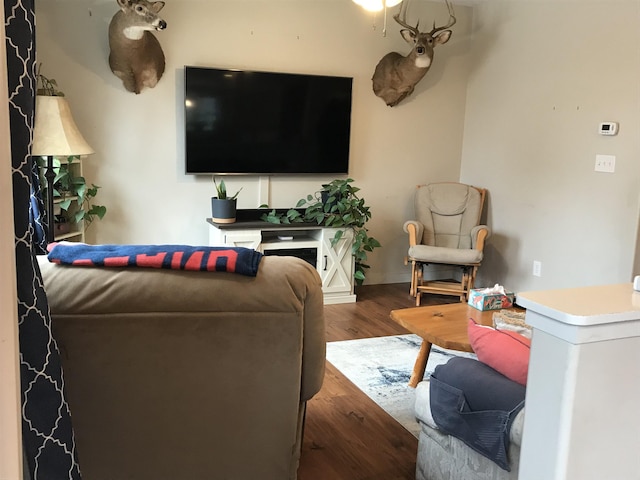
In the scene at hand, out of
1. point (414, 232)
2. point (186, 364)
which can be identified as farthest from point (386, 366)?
point (186, 364)

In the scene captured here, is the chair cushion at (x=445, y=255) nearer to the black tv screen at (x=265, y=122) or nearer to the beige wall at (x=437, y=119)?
the beige wall at (x=437, y=119)

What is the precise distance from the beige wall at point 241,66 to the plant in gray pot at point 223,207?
291mm

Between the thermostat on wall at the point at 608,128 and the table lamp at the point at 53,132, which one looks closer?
the table lamp at the point at 53,132

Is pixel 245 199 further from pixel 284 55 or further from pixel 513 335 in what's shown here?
pixel 513 335

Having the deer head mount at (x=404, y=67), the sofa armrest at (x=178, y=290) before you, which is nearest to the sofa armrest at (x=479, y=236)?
the deer head mount at (x=404, y=67)

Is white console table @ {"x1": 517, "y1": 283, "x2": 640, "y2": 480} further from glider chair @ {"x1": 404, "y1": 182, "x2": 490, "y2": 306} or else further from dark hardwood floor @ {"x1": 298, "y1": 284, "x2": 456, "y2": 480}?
glider chair @ {"x1": 404, "y1": 182, "x2": 490, "y2": 306}

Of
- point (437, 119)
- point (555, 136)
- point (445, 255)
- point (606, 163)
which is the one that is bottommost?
point (445, 255)

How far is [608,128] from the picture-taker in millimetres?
3908

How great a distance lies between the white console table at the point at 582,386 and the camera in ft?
3.52

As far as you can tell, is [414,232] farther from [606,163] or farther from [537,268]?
[606,163]

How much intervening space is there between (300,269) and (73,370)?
0.68 metres

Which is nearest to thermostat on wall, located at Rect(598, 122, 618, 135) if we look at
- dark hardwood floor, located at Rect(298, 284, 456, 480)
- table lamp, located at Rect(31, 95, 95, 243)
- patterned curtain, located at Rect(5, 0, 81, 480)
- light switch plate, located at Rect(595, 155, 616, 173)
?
light switch plate, located at Rect(595, 155, 616, 173)

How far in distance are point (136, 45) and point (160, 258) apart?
2.84 m

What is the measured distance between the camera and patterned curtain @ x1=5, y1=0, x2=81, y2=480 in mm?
1085
